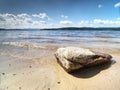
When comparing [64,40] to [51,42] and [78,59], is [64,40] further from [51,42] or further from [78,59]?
[78,59]

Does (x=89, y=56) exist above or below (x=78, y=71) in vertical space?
above

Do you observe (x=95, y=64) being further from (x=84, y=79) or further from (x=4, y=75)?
(x=4, y=75)

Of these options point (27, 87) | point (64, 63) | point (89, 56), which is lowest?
point (27, 87)

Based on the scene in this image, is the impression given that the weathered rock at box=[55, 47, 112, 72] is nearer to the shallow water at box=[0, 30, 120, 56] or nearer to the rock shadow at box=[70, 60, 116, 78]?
the rock shadow at box=[70, 60, 116, 78]

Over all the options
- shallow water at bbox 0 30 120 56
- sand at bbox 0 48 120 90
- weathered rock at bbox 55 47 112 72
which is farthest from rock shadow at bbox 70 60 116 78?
shallow water at bbox 0 30 120 56

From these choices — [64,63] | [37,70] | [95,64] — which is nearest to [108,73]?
[95,64]

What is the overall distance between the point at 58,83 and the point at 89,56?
123cm

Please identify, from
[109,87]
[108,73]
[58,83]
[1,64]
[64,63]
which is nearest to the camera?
[109,87]

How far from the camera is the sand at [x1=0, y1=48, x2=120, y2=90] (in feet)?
10.4

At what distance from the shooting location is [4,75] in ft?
12.6

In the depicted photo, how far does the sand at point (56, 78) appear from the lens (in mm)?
3182

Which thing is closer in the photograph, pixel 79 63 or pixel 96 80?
pixel 96 80

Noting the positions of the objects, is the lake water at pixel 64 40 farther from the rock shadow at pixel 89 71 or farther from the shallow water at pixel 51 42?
the rock shadow at pixel 89 71

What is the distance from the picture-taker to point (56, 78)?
3.65 m
